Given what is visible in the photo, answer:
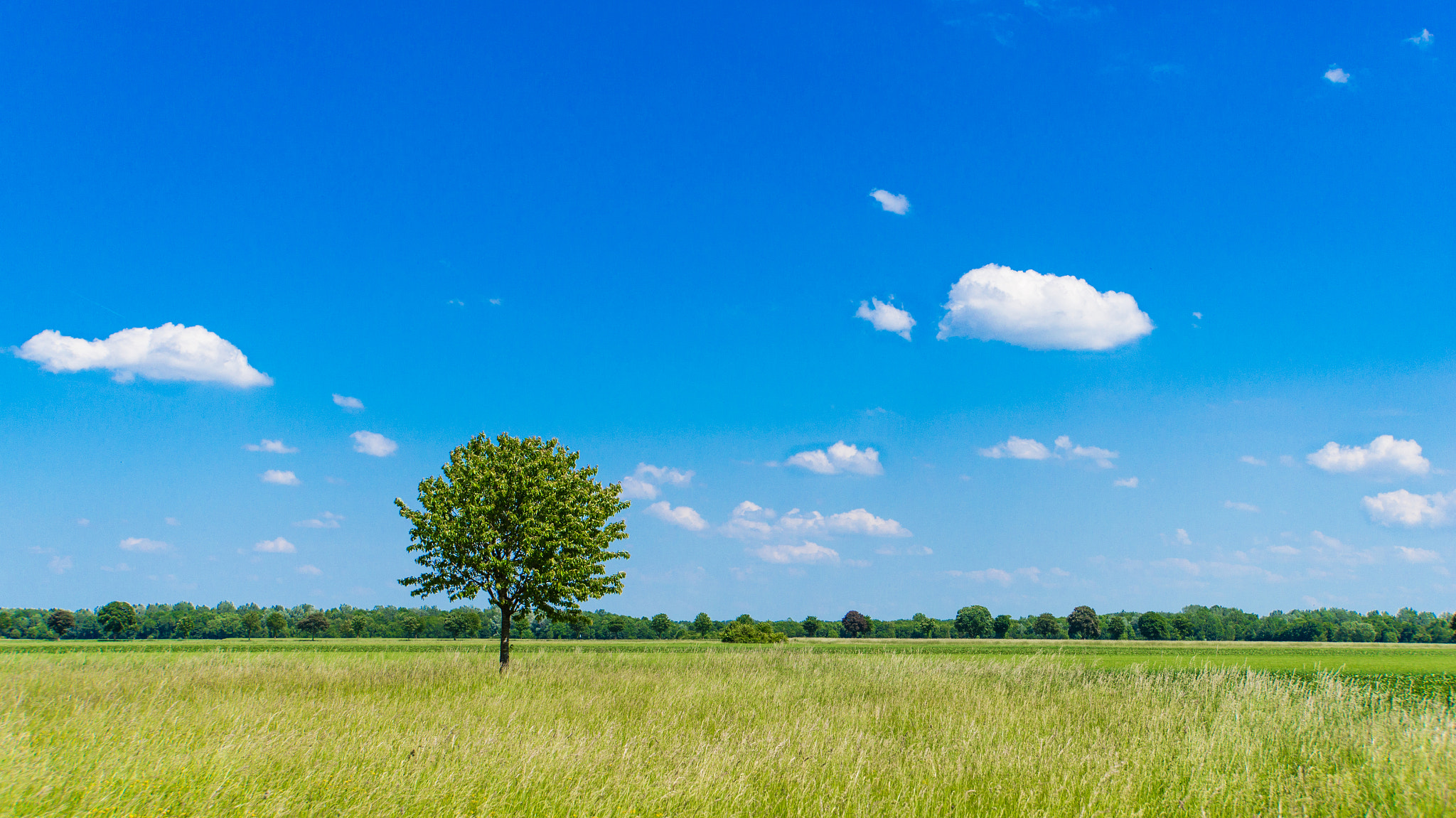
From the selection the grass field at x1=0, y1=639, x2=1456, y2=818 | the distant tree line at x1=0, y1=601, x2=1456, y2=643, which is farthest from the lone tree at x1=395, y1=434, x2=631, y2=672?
the distant tree line at x1=0, y1=601, x2=1456, y2=643

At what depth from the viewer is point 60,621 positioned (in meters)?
150

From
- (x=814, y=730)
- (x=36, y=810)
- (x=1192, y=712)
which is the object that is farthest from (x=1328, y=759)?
(x=36, y=810)

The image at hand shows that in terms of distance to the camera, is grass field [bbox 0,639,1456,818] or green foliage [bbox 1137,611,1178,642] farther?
green foliage [bbox 1137,611,1178,642]

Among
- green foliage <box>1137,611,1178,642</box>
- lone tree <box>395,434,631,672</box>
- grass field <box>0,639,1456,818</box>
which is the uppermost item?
lone tree <box>395,434,631,672</box>

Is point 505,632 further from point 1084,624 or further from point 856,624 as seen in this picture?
point 1084,624

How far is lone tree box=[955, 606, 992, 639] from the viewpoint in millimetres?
158000

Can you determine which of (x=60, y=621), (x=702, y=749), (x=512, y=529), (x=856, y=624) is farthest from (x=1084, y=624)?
(x=60, y=621)

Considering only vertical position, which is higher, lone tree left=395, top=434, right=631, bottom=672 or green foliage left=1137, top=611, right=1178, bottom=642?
lone tree left=395, top=434, right=631, bottom=672

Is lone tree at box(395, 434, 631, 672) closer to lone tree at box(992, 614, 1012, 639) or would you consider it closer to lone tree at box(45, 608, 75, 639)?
lone tree at box(992, 614, 1012, 639)

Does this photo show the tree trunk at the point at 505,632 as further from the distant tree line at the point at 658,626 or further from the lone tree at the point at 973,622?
the lone tree at the point at 973,622

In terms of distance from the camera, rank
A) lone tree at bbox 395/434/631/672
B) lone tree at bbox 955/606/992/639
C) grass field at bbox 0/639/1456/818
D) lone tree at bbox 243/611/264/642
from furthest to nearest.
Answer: lone tree at bbox 955/606/992/639 < lone tree at bbox 243/611/264/642 < lone tree at bbox 395/434/631/672 < grass field at bbox 0/639/1456/818

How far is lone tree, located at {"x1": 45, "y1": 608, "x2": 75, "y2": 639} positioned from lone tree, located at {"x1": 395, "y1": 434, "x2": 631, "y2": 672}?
180m

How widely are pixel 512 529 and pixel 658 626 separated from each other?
12658cm

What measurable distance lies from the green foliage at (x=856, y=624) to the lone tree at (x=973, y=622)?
20854 millimetres
